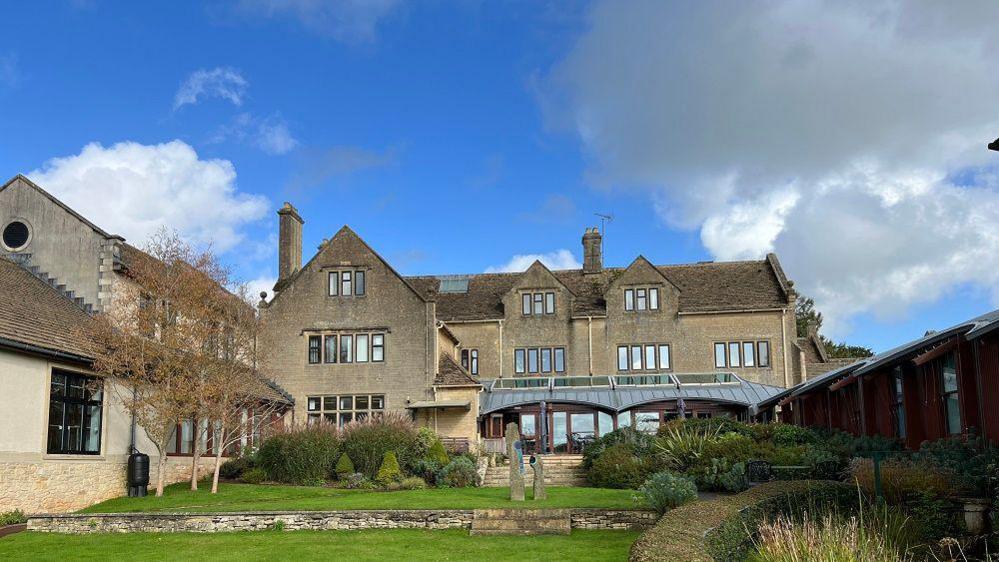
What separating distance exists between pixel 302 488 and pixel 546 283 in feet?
71.4

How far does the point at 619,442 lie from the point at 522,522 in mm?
14604

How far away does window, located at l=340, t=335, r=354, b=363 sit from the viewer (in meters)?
40.6

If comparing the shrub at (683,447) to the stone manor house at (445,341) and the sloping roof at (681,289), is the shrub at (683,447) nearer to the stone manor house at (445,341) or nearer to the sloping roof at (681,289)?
the stone manor house at (445,341)

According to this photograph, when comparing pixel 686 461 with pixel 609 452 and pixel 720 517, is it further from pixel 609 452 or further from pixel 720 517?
pixel 720 517

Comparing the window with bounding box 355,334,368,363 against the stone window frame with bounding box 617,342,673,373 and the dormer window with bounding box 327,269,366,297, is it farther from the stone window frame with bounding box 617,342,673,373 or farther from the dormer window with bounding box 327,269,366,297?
the stone window frame with bounding box 617,342,673,373

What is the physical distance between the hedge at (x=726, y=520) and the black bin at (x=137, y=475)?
56.9 feet

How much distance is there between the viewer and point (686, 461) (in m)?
27.1

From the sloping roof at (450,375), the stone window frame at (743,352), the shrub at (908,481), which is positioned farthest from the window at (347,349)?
the shrub at (908,481)

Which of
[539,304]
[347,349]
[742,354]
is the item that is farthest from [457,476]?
[742,354]

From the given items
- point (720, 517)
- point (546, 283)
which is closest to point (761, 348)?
point (546, 283)

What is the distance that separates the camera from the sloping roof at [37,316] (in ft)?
73.6

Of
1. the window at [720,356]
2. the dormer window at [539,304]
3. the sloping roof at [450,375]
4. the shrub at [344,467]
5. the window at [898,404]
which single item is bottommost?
the shrub at [344,467]

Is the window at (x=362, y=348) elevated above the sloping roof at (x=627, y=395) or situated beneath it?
elevated above

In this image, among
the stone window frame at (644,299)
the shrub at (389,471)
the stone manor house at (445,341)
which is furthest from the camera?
the stone window frame at (644,299)
